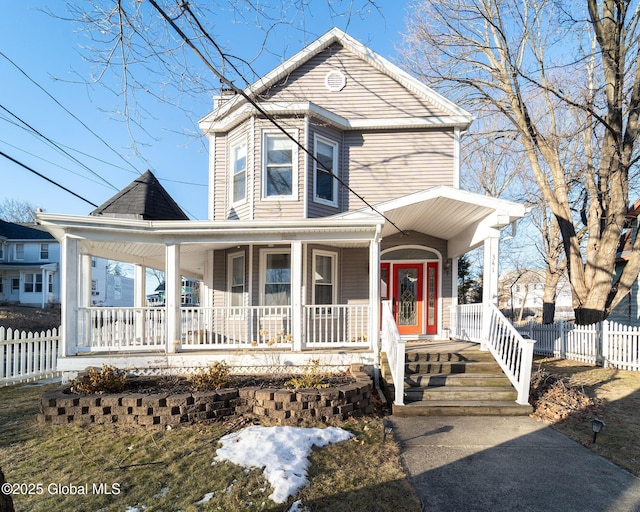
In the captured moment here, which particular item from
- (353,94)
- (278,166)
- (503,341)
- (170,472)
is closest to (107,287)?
(278,166)

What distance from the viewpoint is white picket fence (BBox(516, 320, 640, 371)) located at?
9.12 meters

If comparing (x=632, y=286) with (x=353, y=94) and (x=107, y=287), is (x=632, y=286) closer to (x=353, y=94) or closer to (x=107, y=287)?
(x=353, y=94)

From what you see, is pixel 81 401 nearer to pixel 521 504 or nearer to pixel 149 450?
pixel 149 450

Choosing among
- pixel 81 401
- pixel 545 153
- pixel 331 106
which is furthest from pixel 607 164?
pixel 81 401

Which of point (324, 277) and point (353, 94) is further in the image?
point (353, 94)

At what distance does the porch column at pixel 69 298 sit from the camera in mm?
6695

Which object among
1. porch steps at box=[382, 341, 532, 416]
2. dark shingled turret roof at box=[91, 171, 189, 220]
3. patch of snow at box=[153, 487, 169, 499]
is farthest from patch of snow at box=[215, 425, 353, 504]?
dark shingled turret roof at box=[91, 171, 189, 220]

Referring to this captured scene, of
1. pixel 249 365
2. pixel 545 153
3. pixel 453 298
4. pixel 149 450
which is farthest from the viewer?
pixel 545 153

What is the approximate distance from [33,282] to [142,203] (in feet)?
87.7

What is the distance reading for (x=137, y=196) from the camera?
31.6ft

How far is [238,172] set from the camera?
9445mm

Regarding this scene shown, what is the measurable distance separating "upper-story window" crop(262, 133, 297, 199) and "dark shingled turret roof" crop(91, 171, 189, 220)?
310cm

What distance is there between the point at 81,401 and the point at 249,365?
274cm

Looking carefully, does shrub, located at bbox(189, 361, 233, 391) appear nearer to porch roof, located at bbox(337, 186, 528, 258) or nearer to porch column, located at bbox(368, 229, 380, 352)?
porch column, located at bbox(368, 229, 380, 352)
